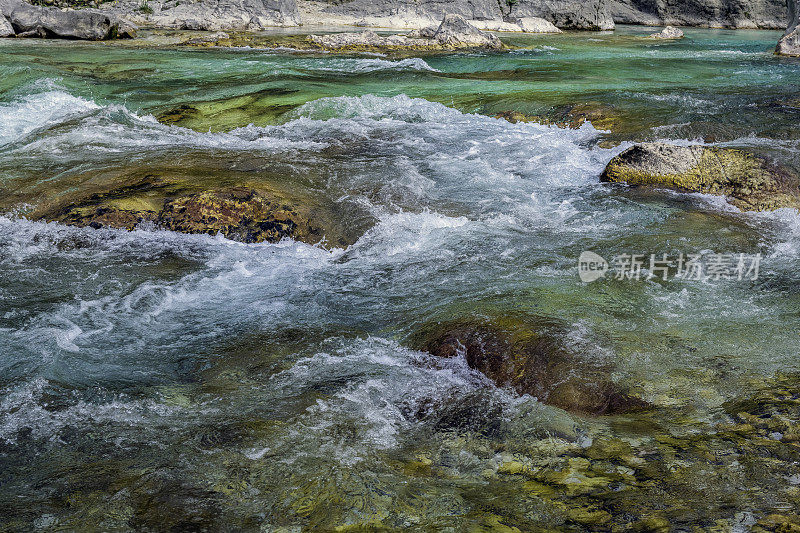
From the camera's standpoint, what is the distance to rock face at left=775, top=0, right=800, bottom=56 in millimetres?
18891

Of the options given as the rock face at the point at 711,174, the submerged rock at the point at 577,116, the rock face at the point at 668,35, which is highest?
the rock face at the point at 668,35

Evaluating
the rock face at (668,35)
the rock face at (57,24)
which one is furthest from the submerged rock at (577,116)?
the rock face at (668,35)

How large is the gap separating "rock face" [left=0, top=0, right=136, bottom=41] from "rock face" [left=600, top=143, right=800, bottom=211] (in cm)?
2138

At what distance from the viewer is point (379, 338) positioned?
425 cm

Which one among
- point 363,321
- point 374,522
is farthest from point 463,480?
point 363,321

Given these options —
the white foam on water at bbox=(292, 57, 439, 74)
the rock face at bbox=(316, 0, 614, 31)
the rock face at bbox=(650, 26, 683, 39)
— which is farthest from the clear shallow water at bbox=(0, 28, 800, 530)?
the rock face at bbox=(316, 0, 614, 31)

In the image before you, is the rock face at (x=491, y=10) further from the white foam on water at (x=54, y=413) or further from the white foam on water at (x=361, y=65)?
the white foam on water at (x=54, y=413)

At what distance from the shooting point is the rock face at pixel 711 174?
6.71m

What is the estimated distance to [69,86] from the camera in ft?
40.5

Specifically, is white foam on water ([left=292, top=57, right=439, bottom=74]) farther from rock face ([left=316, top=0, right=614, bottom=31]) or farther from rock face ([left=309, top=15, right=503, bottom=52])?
rock face ([left=316, top=0, right=614, bottom=31])

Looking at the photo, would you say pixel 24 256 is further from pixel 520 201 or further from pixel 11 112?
pixel 11 112

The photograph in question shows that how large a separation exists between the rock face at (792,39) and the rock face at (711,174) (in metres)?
15.0

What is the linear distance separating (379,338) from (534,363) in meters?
1.09

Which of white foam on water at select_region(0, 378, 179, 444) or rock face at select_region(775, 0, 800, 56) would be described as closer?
white foam on water at select_region(0, 378, 179, 444)
